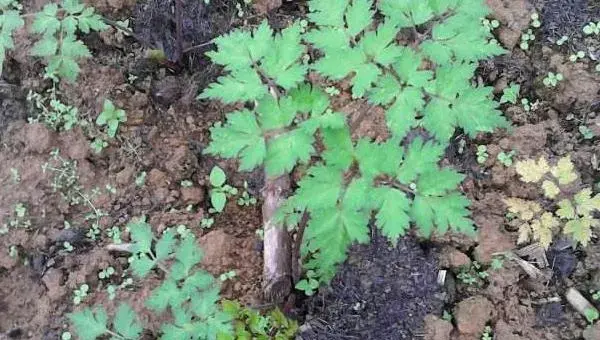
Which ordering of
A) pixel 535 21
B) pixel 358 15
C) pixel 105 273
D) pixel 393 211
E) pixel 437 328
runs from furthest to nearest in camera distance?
pixel 535 21, pixel 105 273, pixel 437 328, pixel 358 15, pixel 393 211

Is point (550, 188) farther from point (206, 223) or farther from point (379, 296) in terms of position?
point (206, 223)

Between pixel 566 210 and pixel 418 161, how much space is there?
1.03m

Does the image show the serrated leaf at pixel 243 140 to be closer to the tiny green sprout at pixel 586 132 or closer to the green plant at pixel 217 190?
the green plant at pixel 217 190

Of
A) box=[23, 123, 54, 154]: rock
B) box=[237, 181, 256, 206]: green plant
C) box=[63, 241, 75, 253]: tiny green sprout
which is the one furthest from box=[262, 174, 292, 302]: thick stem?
box=[23, 123, 54, 154]: rock

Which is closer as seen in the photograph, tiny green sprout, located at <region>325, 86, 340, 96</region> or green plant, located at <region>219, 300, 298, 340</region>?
green plant, located at <region>219, 300, 298, 340</region>

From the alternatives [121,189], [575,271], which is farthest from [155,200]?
[575,271]

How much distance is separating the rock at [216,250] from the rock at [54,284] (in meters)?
0.62

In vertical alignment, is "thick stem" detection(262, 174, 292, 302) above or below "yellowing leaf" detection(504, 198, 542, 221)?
below

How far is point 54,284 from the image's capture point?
3.07 metres

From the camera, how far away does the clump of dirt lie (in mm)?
2918

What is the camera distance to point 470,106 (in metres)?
2.27

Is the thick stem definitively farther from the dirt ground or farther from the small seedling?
the small seedling

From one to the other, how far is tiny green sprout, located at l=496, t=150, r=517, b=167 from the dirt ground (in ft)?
0.09

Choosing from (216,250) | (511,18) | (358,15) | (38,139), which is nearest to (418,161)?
(358,15)
